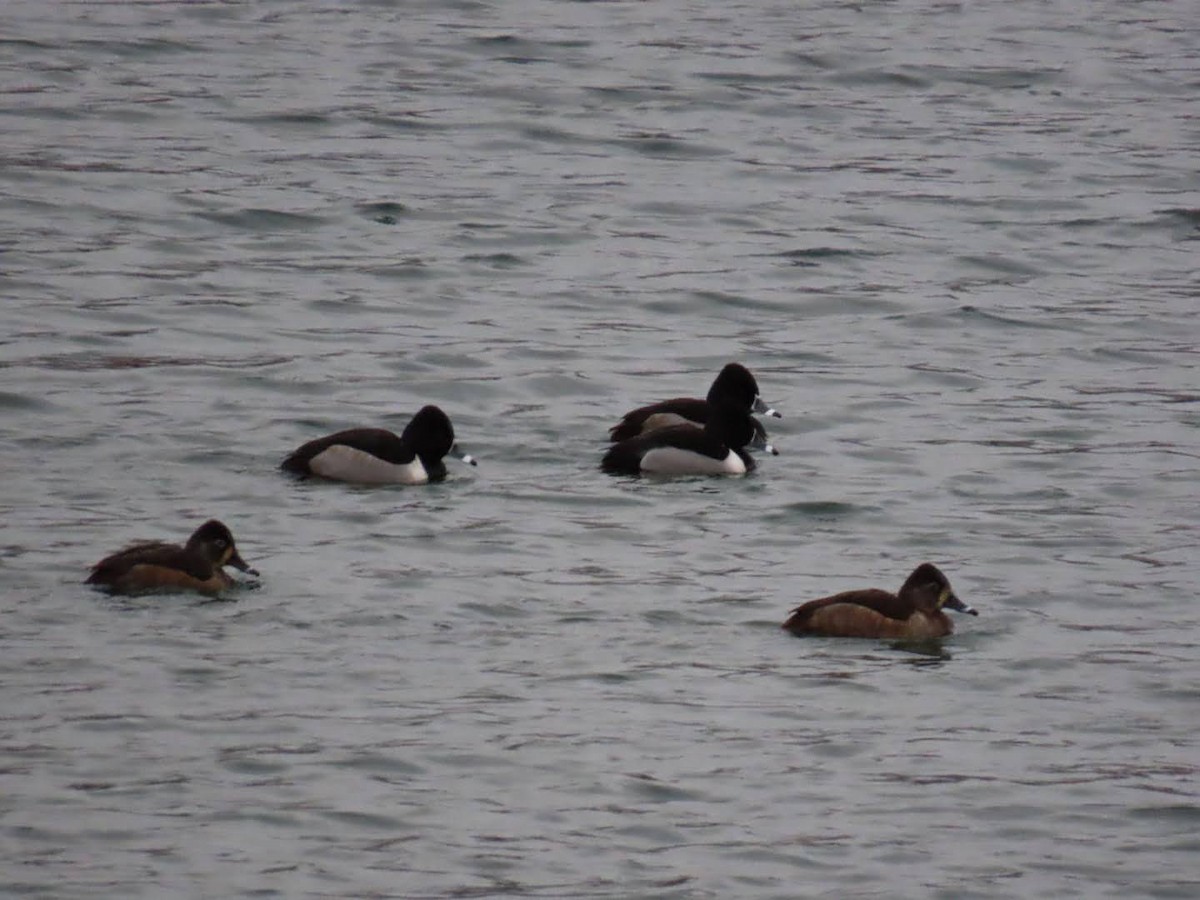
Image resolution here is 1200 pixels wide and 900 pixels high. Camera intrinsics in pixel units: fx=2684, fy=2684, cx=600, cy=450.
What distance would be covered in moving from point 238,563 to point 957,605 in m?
3.61

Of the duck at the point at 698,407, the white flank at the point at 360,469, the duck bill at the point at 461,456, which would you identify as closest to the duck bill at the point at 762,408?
the duck at the point at 698,407

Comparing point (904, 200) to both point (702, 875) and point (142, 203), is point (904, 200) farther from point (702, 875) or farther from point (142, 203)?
point (702, 875)

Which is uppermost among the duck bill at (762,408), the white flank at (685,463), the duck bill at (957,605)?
the duck bill at (957,605)

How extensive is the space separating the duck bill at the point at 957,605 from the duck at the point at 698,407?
4104 mm

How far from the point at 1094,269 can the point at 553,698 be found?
12.2m

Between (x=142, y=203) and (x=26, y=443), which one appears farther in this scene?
(x=142, y=203)

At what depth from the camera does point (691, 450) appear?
16.9 m

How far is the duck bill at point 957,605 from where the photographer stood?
13.4 m

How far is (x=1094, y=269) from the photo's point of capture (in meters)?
22.9

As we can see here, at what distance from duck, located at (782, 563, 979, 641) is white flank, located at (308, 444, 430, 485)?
12.4ft

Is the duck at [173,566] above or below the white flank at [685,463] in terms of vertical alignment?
above

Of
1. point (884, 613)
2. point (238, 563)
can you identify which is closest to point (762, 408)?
point (884, 613)

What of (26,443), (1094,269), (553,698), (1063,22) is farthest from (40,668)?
(1063,22)

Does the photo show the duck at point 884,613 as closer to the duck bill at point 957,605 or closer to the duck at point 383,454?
the duck bill at point 957,605
